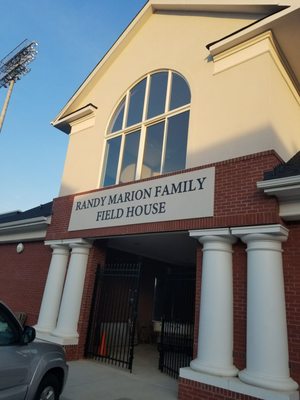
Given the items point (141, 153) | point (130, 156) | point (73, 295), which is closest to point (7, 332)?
point (73, 295)

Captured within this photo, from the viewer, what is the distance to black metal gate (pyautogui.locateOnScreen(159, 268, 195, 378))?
7.85m

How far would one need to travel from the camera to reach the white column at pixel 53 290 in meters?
8.91

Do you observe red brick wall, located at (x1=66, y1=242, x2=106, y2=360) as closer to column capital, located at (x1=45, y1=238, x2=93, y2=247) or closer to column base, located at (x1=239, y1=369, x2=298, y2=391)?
column capital, located at (x1=45, y1=238, x2=93, y2=247)

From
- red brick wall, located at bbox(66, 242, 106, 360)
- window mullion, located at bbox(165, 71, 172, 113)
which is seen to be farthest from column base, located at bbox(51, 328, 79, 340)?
window mullion, located at bbox(165, 71, 172, 113)

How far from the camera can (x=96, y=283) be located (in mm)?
9023

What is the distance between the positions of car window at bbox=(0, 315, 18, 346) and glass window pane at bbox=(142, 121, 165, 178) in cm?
515

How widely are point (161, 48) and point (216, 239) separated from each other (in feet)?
19.4

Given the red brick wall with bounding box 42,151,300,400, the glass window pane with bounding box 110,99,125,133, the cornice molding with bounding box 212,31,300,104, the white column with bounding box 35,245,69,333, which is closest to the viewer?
the red brick wall with bounding box 42,151,300,400

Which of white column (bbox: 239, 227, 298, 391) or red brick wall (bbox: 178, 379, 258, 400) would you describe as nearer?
white column (bbox: 239, 227, 298, 391)

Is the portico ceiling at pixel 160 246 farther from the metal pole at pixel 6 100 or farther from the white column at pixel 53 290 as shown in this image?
the metal pole at pixel 6 100

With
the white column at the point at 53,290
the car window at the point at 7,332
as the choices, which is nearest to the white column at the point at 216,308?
the car window at the point at 7,332

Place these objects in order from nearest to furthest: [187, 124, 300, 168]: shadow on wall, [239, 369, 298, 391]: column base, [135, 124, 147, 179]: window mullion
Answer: [239, 369, 298, 391]: column base
[187, 124, 300, 168]: shadow on wall
[135, 124, 147, 179]: window mullion

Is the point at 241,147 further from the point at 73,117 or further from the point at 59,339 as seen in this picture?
the point at 73,117

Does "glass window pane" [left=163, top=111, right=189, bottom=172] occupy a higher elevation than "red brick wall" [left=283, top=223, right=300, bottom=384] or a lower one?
higher
